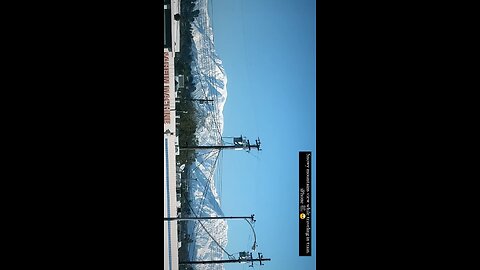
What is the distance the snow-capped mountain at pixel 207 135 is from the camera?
2883 mm

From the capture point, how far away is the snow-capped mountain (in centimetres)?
288

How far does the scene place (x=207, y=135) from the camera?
9.46 feet
